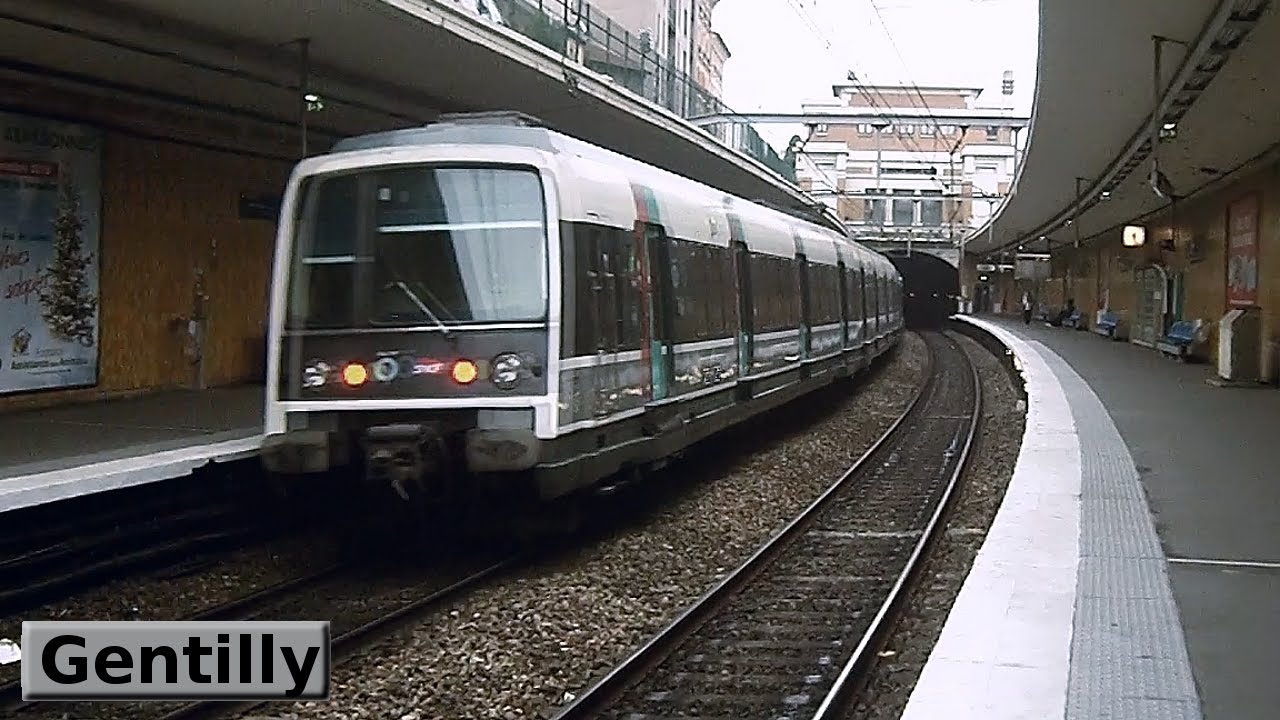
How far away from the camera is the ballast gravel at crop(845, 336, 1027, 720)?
23.2 ft

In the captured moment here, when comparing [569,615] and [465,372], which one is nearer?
[569,615]

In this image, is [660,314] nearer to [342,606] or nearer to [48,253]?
[342,606]

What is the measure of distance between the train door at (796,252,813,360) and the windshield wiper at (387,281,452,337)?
9.37 metres

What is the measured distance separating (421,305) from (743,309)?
229 inches

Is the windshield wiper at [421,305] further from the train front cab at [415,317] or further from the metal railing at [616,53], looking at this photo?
the metal railing at [616,53]

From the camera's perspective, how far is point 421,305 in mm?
9141

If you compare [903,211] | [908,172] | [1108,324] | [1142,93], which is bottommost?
[1108,324]

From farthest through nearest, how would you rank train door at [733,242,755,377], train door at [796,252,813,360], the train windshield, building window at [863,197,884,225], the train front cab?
building window at [863,197,884,225] < train door at [796,252,813,360] < train door at [733,242,755,377] < the train windshield < the train front cab

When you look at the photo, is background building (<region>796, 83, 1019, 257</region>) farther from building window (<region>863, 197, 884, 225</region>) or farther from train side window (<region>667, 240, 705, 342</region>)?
train side window (<region>667, 240, 705, 342</region>)

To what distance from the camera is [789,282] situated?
56.9ft

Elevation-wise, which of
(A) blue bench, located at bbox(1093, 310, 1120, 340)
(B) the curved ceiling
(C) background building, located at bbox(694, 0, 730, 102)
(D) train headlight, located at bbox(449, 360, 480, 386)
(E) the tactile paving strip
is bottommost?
(E) the tactile paving strip

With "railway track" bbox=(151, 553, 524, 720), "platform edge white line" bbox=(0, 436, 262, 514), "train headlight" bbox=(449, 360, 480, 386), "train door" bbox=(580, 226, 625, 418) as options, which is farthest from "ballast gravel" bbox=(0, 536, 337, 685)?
"train door" bbox=(580, 226, 625, 418)

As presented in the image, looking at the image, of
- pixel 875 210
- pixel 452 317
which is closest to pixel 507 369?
pixel 452 317

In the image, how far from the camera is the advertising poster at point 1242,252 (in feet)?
76.0
